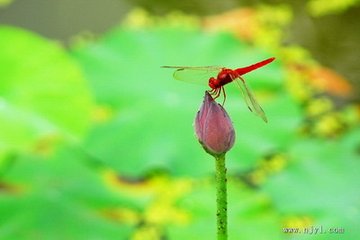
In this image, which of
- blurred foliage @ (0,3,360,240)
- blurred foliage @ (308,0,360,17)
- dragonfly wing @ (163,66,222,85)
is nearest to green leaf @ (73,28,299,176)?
blurred foliage @ (0,3,360,240)

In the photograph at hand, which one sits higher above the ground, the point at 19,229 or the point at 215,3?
the point at 215,3

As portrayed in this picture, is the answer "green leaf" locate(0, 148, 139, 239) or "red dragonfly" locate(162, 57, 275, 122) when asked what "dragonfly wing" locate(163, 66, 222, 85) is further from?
"green leaf" locate(0, 148, 139, 239)

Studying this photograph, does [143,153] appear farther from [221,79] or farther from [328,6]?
[328,6]

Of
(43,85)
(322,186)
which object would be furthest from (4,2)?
(322,186)

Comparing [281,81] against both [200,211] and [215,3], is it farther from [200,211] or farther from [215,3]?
[215,3]

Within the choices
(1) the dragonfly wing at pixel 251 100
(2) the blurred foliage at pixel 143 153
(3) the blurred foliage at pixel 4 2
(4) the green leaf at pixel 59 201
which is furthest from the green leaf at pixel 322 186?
(3) the blurred foliage at pixel 4 2

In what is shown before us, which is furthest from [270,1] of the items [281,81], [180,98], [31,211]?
[31,211]
